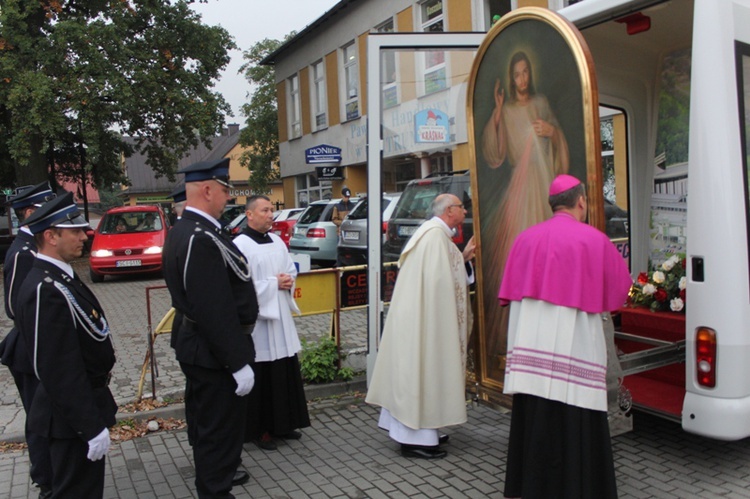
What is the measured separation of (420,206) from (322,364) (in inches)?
71.6

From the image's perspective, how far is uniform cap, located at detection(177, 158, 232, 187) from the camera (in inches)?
150

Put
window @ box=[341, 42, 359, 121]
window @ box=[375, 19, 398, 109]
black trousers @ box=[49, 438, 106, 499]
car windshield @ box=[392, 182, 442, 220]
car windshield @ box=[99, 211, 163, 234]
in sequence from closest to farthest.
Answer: black trousers @ box=[49, 438, 106, 499] < window @ box=[375, 19, 398, 109] < car windshield @ box=[392, 182, 442, 220] < car windshield @ box=[99, 211, 163, 234] < window @ box=[341, 42, 359, 121]

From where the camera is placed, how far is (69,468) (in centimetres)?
310

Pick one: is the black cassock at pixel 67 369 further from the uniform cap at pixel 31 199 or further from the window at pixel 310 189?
the window at pixel 310 189

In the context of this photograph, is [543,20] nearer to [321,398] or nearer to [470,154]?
[470,154]

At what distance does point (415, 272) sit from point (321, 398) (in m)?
2.18

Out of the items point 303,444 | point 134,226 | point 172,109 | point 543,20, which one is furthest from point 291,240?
point 543,20

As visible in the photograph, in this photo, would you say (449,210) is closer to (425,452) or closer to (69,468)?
(425,452)

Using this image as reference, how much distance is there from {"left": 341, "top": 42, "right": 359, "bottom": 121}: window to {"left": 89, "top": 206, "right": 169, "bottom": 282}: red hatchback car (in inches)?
365

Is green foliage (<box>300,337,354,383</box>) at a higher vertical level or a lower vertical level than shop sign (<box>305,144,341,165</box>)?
lower

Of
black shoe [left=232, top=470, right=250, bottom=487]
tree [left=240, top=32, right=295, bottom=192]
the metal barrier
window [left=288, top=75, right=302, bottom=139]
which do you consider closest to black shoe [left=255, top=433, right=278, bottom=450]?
black shoe [left=232, top=470, right=250, bottom=487]

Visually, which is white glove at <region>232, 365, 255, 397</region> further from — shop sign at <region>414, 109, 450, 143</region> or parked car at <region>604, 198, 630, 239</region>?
parked car at <region>604, 198, 630, 239</region>

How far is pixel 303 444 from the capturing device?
5219 millimetres

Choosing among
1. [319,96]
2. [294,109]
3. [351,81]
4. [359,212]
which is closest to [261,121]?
[294,109]
